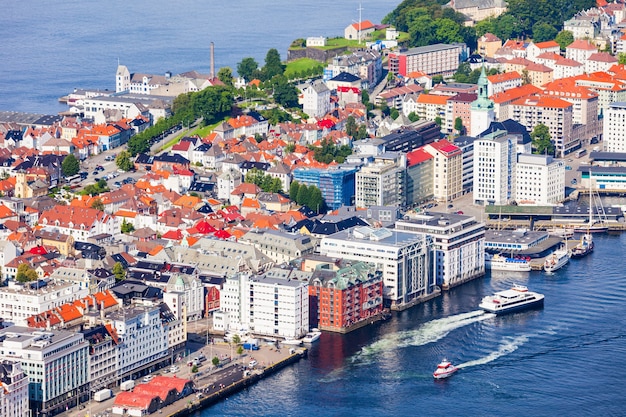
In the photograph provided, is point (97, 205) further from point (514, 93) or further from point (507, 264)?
point (514, 93)

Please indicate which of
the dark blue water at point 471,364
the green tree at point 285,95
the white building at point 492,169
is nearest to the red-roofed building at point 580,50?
the green tree at point 285,95

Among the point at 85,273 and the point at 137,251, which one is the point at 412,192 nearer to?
the point at 137,251

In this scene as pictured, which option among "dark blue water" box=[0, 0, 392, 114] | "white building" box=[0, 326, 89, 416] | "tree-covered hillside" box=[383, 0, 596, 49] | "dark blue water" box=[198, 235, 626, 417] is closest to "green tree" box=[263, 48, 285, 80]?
"tree-covered hillside" box=[383, 0, 596, 49]

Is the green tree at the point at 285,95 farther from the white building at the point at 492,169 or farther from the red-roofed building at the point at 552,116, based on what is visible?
the white building at the point at 492,169

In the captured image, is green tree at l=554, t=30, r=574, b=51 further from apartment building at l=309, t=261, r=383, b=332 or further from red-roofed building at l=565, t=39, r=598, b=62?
apartment building at l=309, t=261, r=383, b=332

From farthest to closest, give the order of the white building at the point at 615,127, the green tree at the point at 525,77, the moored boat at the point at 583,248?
the green tree at the point at 525,77 → the white building at the point at 615,127 → the moored boat at the point at 583,248

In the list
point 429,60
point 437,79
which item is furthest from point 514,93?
point 429,60
